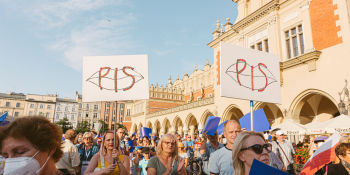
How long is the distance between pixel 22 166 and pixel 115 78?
2925mm

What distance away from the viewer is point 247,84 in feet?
14.8

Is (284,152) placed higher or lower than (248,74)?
lower

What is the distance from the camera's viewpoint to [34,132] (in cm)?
140

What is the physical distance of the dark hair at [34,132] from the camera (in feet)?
4.56

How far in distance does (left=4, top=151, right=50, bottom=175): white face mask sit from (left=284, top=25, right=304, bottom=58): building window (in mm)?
13460

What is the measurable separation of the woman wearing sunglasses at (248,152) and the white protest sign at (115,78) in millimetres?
2664

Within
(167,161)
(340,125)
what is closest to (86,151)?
(167,161)

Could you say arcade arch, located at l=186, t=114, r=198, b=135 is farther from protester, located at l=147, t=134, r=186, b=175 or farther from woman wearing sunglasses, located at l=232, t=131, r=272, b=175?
woman wearing sunglasses, located at l=232, t=131, r=272, b=175

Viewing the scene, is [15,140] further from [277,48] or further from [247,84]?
[277,48]

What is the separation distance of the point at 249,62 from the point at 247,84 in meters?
0.51

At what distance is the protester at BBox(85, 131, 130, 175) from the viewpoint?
9.35 feet

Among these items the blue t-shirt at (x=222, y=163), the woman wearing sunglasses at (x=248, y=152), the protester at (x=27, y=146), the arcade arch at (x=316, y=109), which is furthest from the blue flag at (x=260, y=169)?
the arcade arch at (x=316, y=109)

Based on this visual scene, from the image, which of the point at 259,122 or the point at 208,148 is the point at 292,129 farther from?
the point at 208,148

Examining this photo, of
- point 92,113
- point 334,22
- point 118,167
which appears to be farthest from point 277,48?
point 92,113
